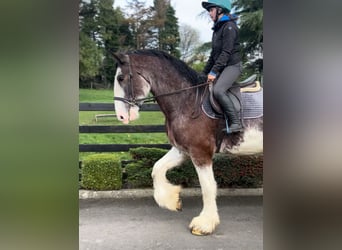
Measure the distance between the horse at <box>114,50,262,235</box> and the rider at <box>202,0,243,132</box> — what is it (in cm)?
15

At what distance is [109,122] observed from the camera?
145 inches

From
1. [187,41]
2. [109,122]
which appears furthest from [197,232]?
[187,41]

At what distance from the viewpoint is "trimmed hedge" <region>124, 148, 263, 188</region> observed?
3961 mm

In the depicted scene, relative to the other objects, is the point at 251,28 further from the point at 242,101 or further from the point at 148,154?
the point at 148,154

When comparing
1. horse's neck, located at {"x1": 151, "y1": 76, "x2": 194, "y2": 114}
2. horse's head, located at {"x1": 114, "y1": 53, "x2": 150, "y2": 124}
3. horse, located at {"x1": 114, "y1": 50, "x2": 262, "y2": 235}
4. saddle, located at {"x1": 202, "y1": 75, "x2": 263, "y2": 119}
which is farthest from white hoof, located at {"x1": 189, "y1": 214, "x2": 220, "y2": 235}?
horse's head, located at {"x1": 114, "y1": 53, "x2": 150, "y2": 124}

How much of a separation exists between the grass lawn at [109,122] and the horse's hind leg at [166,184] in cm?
55

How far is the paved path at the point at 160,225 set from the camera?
2.97 meters

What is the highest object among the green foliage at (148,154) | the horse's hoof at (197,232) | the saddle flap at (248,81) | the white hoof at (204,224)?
the saddle flap at (248,81)

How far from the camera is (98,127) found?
3.72 m

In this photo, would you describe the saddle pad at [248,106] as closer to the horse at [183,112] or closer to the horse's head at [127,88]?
the horse at [183,112]

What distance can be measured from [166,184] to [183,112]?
2.57ft

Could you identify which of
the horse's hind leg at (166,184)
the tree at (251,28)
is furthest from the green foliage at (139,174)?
the tree at (251,28)
